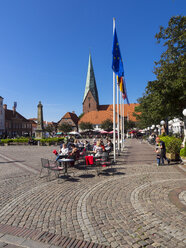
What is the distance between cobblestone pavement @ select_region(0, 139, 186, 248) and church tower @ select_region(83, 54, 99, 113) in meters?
88.6

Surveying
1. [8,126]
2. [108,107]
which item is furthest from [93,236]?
[108,107]

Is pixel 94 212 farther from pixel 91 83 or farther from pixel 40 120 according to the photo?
pixel 91 83

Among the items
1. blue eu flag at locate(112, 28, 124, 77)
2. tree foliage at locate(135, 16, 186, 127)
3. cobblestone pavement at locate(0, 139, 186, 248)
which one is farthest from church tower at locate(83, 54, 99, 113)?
cobblestone pavement at locate(0, 139, 186, 248)

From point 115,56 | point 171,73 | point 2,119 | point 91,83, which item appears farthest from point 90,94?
point 115,56

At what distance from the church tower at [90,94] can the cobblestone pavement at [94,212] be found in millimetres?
88584

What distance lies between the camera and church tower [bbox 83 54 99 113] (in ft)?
313

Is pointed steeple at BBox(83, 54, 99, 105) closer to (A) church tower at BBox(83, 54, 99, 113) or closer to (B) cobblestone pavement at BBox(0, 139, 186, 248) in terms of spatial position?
(A) church tower at BBox(83, 54, 99, 113)

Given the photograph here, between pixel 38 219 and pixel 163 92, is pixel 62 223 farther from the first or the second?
pixel 163 92

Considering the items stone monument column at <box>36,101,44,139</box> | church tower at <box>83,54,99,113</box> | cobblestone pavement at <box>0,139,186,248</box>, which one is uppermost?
church tower at <box>83,54,99,113</box>

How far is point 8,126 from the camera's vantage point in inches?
2945

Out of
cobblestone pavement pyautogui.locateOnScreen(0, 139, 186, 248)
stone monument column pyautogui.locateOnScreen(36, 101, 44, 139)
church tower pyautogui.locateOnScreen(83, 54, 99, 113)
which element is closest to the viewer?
cobblestone pavement pyautogui.locateOnScreen(0, 139, 186, 248)

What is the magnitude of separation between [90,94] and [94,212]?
9228 centimetres

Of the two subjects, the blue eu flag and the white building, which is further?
the white building

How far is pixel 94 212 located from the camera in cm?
480
